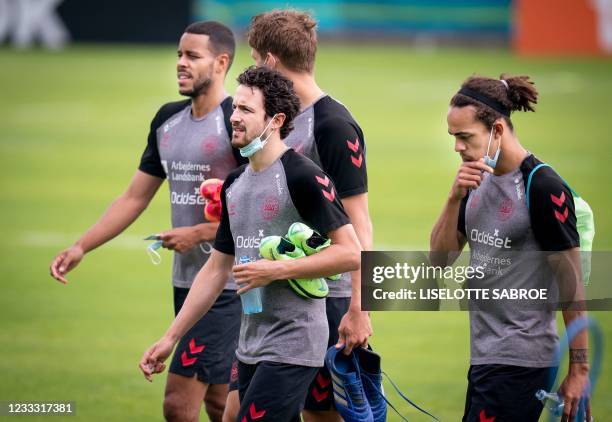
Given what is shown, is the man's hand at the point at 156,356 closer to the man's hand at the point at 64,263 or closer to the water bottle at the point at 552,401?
the man's hand at the point at 64,263

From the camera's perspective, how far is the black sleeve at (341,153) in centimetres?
696

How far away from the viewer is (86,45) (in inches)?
1576

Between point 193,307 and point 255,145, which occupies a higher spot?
point 255,145

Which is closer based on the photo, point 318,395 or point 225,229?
point 225,229

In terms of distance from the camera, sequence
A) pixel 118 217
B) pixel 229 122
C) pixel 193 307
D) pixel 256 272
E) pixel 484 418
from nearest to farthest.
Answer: pixel 256 272 < pixel 484 418 < pixel 193 307 < pixel 229 122 < pixel 118 217

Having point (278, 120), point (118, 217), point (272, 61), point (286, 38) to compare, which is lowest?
point (118, 217)

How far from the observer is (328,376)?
23.5 feet

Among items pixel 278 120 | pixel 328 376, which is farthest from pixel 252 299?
pixel 328 376

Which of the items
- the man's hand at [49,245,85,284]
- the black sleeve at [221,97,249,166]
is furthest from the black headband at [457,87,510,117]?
the man's hand at [49,245,85,284]

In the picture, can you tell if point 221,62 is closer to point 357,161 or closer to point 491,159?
point 357,161

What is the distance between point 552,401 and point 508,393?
0.23 meters

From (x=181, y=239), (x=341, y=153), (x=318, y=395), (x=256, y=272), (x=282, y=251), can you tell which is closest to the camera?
(x=256, y=272)

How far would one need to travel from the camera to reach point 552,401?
20.4 feet

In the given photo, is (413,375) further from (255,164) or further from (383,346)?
(255,164)
